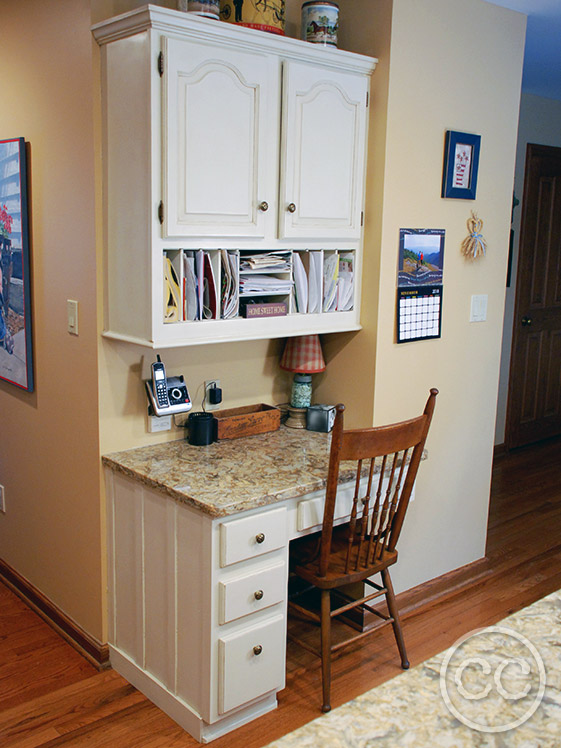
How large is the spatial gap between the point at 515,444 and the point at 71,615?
11.6 ft

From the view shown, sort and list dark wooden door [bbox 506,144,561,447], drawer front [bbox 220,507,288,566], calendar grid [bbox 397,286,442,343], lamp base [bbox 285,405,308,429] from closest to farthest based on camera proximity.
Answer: drawer front [bbox 220,507,288,566] < calendar grid [bbox 397,286,442,343] < lamp base [bbox 285,405,308,429] < dark wooden door [bbox 506,144,561,447]

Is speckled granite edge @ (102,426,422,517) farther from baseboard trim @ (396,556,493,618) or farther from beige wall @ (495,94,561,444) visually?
beige wall @ (495,94,561,444)

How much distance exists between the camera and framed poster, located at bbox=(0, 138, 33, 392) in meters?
2.79

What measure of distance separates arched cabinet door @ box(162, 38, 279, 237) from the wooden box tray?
27.9 inches

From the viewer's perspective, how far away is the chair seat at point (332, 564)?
7.93 ft

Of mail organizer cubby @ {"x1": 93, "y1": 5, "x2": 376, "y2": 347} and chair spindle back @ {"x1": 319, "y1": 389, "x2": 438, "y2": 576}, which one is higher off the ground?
mail organizer cubby @ {"x1": 93, "y1": 5, "x2": 376, "y2": 347}

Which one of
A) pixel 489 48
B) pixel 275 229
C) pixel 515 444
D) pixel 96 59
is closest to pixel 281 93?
pixel 275 229

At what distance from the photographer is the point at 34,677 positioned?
8.51 feet

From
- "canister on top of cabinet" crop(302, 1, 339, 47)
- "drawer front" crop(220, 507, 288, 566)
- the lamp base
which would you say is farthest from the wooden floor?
"canister on top of cabinet" crop(302, 1, 339, 47)

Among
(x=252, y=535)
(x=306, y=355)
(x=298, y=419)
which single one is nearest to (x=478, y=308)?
(x=306, y=355)

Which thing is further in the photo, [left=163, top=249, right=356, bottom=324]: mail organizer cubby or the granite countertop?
[left=163, top=249, right=356, bottom=324]: mail organizer cubby

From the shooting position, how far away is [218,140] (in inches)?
91.3

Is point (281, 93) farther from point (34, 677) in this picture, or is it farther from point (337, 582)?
point (34, 677)

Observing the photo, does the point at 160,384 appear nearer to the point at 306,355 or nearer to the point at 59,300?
the point at 59,300
